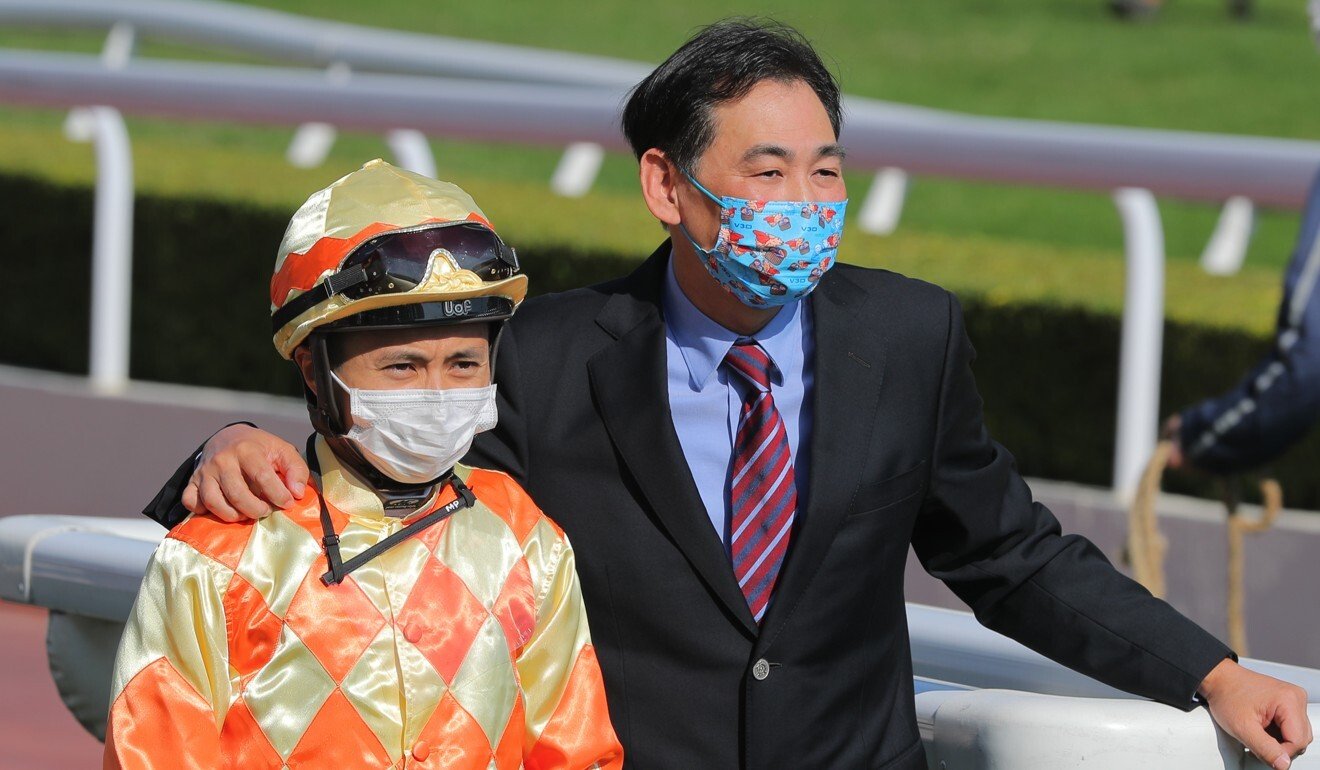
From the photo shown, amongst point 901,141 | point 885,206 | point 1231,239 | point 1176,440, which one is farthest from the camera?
point 885,206

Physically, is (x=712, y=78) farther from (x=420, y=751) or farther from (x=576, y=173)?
(x=576, y=173)

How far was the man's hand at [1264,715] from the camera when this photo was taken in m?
2.31

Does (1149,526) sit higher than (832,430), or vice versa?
(832,430)

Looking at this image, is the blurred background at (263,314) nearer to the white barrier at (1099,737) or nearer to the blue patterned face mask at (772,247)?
the blue patterned face mask at (772,247)

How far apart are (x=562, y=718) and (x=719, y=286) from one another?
0.63 meters

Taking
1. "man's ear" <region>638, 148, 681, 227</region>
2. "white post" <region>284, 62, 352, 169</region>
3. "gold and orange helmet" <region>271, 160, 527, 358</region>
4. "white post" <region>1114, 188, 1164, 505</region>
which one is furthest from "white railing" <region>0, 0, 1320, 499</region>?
"gold and orange helmet" <region>271, 160, 527, 358</region>

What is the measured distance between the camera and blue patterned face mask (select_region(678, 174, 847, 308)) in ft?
8.02

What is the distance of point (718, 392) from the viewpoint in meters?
2.49

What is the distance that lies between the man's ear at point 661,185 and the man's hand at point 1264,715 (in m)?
0.92

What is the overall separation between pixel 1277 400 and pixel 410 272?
256 centimetres

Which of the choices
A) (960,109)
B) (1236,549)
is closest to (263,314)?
(1236,549)

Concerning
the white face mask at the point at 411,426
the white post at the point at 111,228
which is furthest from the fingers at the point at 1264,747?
the white post at the point at 111,228

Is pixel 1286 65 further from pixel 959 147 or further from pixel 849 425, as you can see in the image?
pixel 849 425

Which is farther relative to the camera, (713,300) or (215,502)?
(713,300)
